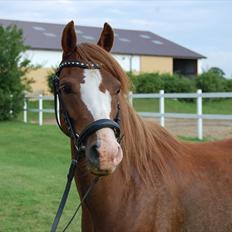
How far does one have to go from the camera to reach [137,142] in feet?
11.1

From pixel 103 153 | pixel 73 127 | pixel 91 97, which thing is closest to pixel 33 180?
pixel 73 127

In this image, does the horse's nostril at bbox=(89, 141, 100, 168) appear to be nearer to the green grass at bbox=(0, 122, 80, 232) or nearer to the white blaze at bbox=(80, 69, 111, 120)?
the white blaze at bbox=(80, 69, 111, 120)

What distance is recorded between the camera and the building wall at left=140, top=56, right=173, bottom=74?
2090 inches

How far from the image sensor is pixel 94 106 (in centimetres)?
299

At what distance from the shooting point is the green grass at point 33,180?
22.4 feet

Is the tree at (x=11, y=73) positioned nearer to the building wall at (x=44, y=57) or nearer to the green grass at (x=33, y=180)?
the green grass at (x=33, y=180)

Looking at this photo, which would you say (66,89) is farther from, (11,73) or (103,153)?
(11,73)

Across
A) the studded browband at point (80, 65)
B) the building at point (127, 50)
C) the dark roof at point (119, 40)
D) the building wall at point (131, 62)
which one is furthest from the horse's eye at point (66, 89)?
the building wall at point (131, 62)

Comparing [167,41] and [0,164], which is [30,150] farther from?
[167,41]

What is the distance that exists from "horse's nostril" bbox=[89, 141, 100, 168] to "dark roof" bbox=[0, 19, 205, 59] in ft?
146

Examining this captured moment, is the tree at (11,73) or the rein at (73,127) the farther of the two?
the tree at (11,73)

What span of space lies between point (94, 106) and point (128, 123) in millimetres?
393

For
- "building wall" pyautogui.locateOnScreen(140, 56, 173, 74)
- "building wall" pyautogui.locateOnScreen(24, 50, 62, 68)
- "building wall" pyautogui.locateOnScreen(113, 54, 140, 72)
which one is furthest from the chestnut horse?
"building wall" pyautogui.locateOnScreen(140, 56, 173, 74)

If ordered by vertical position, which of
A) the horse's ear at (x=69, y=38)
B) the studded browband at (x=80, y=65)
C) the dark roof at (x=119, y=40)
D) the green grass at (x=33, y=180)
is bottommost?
the green grass at (x=33, y=180)
